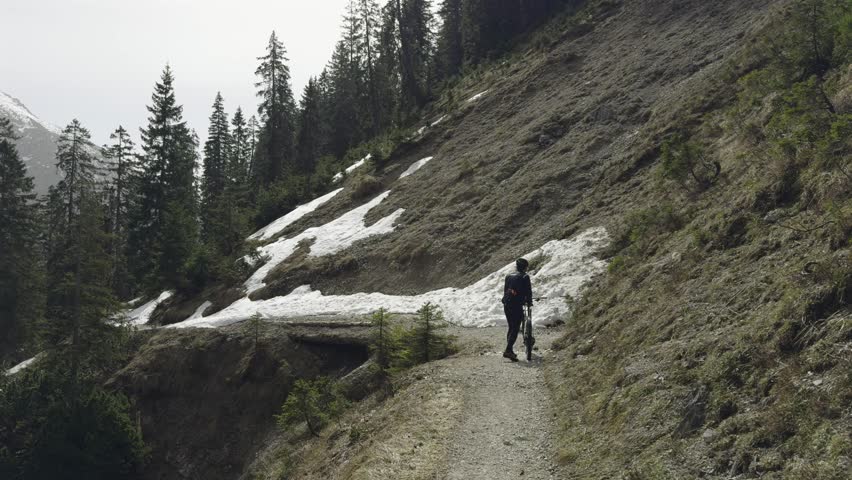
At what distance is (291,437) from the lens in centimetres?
1368

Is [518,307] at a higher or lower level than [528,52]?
lower

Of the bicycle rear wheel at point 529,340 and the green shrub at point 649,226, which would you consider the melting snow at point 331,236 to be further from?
the bicycle rear wheel at point 529,340

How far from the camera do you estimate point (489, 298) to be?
16.7m

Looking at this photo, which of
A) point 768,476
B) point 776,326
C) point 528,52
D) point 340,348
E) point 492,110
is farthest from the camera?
point 528,52

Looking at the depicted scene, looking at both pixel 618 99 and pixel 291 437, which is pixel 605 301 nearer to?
pixel 291 437

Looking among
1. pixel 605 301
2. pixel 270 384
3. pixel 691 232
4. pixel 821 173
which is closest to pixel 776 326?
pixel 821 173

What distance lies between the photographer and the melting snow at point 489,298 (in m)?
14.4

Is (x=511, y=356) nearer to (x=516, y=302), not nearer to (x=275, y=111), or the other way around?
(x=516, y=302)

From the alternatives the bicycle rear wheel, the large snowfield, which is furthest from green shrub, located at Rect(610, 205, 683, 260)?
the bicycle rear wheel

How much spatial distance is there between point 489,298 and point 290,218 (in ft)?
66.6

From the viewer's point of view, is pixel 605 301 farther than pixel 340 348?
No

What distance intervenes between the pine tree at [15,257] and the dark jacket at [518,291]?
3430cm

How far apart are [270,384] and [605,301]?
38.8ft

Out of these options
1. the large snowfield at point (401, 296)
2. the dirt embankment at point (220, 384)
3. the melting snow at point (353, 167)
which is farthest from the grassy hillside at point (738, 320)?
the melting snow at point (353, 167)
